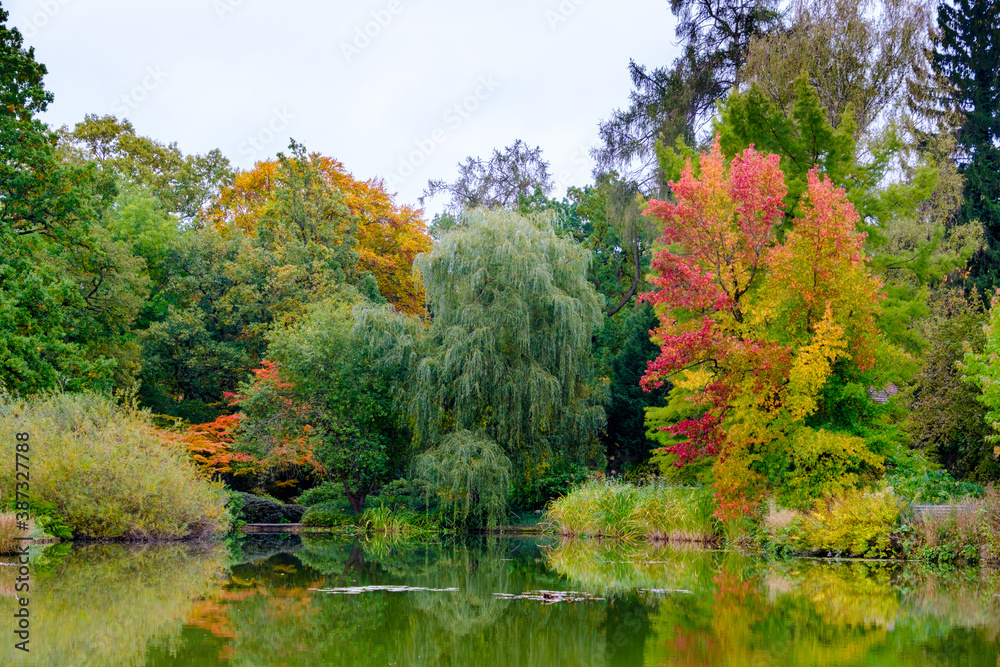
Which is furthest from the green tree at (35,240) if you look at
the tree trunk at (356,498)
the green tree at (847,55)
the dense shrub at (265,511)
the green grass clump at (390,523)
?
the green tree at (847,55)

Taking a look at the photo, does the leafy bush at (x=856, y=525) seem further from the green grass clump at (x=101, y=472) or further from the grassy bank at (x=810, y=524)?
the green grass clump at (x=101, y=472)

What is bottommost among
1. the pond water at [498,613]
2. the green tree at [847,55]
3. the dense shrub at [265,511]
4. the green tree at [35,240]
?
the pond water at [498,613]

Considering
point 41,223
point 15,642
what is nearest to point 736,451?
point 15,642

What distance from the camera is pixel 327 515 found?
24.0m

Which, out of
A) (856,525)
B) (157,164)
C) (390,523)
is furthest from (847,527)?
(157,164)

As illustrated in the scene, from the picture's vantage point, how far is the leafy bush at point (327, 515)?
2388 centimetres

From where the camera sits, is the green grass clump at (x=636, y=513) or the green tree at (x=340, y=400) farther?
the green tree at (x=340, y=400)

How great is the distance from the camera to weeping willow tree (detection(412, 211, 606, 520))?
21.7 m

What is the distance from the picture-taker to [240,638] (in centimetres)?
757

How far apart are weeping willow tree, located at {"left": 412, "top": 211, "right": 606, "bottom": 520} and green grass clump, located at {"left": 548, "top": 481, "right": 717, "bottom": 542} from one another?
1819 mm

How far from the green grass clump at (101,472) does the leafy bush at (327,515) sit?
17.5ft

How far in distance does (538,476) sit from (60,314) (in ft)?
37.6

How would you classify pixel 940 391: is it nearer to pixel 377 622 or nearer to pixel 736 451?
pixel 736 451

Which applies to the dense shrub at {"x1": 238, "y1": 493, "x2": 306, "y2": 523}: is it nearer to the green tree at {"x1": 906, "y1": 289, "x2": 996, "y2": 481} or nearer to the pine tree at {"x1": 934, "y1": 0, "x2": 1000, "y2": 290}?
the green tree at {"x1": 906, "y1": 289, "x2": 996, "y2": 481}
